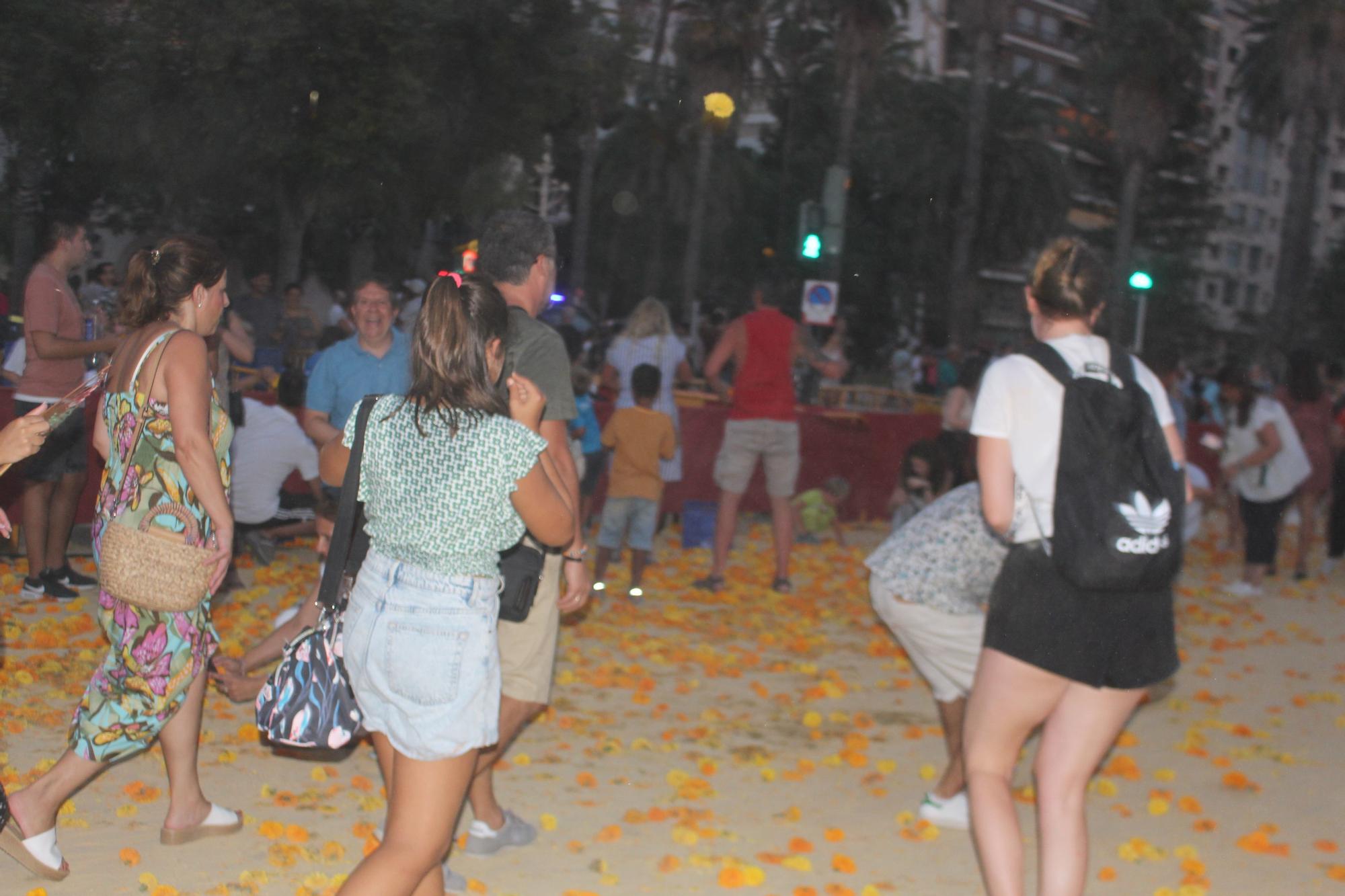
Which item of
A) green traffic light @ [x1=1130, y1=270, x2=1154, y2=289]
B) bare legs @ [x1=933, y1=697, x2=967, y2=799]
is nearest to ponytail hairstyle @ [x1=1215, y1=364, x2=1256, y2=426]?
bare legs @ [x1=933, y1=697, x2=967, y2=799]

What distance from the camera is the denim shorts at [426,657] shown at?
121 inches

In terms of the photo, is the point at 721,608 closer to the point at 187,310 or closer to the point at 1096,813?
the point at 1096,813

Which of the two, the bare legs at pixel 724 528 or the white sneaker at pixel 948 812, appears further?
the bare legs at pixel 724 528

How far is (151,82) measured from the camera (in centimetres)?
1397

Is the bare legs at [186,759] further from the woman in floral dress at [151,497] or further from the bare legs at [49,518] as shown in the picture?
the bare legs at [49,518]

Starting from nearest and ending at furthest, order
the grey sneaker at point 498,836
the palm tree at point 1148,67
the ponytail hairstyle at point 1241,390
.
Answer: the grey sneaker at point 498,836
the ponytail hairstyle at point 1241,390
the palm tree at point 1148,67

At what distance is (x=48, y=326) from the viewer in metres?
6.92

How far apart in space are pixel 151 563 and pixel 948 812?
2814 mm

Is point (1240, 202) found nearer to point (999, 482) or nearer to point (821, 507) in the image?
point (821, 507)

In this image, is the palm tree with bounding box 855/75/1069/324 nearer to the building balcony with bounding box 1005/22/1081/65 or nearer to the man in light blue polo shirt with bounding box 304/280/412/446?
the building balcony with bounding box 1005/22/1081/65

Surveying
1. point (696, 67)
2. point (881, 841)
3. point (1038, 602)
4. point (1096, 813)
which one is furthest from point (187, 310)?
point (696, 67)

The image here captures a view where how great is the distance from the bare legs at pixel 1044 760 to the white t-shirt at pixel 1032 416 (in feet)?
1.27

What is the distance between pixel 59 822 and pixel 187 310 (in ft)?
5.75

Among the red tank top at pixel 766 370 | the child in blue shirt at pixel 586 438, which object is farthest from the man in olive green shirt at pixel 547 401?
the child in blue shirt at pixel 586 438
